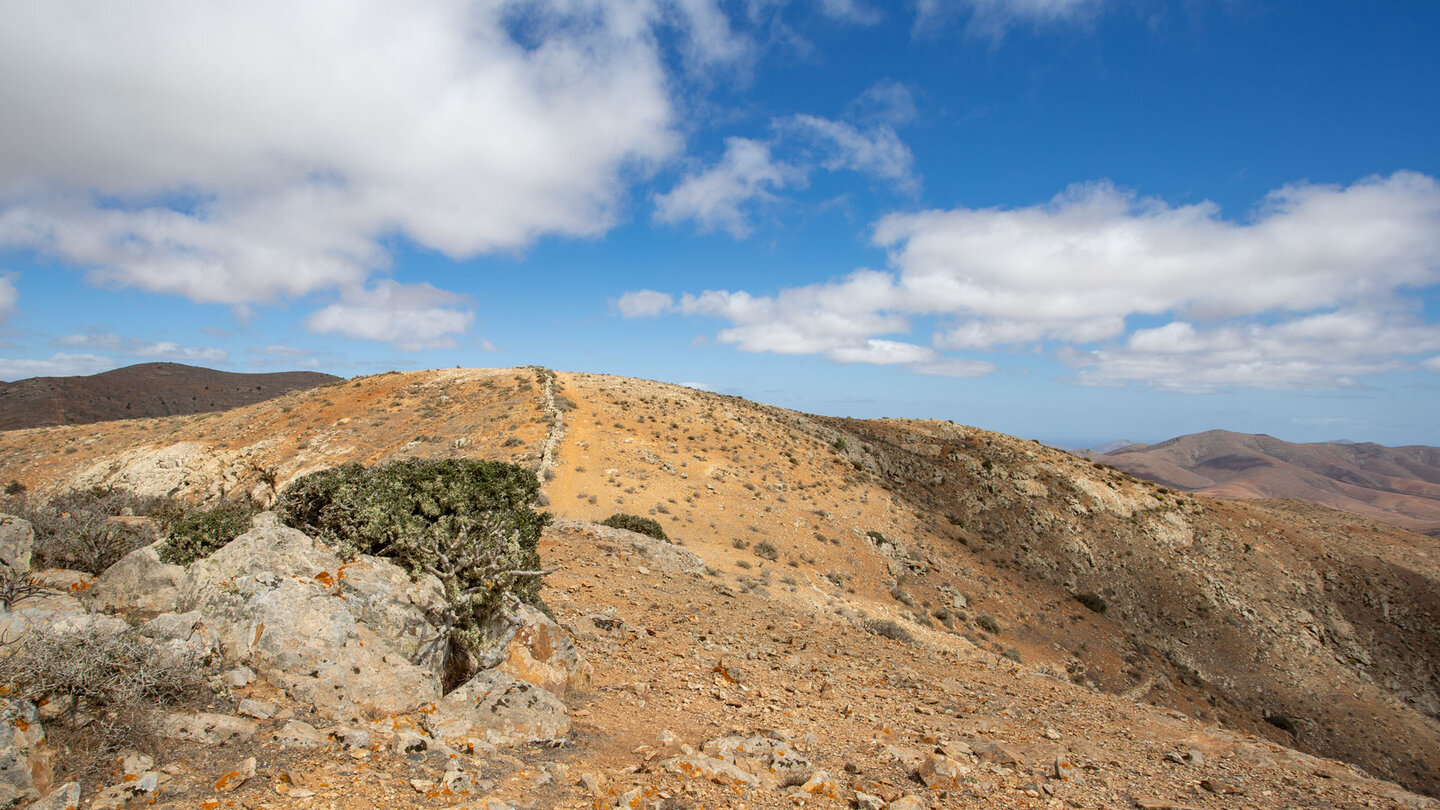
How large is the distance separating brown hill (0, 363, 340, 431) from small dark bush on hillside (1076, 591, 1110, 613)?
81719mm

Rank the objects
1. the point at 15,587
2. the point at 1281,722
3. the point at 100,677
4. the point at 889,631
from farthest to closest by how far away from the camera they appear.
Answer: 1. the point at 1281,722
2. the point at 889,631
3. the point at 15,587
4. the point at 100,677

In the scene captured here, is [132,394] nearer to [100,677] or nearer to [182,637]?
[182,637]

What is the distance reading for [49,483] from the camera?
30.2 metres

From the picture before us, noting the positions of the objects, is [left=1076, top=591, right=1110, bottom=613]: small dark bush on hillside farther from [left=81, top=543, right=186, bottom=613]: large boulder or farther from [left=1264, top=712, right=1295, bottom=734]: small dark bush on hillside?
[left=81, top=543, right=186, bottom=613]: large boulder

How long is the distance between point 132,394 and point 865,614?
106324mm

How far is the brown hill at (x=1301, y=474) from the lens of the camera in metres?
126

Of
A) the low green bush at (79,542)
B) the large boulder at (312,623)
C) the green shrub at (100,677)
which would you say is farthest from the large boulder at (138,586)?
the low green bush at (79,542)

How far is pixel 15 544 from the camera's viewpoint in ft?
17.8

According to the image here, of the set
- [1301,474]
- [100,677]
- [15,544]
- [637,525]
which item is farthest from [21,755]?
[1301,474]

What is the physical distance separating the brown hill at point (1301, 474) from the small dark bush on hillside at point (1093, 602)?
4211 inches

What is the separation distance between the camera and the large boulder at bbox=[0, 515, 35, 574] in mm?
5207

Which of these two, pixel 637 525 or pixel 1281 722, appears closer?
pixel 637 525

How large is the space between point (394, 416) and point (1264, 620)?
48285 millimetres

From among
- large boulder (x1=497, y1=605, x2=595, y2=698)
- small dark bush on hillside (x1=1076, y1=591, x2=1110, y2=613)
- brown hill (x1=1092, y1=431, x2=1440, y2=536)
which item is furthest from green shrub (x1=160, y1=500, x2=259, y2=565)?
brown hill (x1=1092, y1=431, x2=1440, y2=536)
